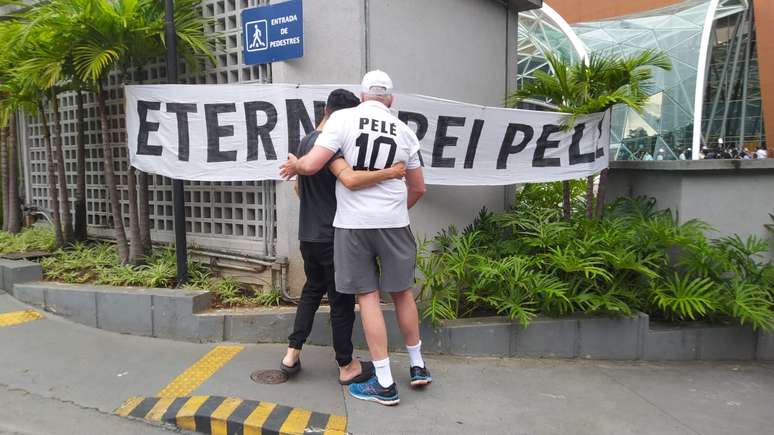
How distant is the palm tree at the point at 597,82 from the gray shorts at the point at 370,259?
2.64 m

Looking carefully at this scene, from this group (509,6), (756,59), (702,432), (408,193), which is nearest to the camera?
(702,432)

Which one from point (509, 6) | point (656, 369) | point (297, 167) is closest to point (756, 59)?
point (509, 6)

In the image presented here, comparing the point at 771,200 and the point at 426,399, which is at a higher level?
the point at 771,200

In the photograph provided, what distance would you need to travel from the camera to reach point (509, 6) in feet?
21.4

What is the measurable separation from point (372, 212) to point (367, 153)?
358 mm

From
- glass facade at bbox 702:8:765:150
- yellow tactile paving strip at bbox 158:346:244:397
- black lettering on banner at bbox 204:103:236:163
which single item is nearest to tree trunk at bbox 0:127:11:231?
black lettering on banner at bbox 204:103:236:163

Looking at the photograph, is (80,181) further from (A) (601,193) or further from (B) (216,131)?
(A) (601,193)

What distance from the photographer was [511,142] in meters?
5.26

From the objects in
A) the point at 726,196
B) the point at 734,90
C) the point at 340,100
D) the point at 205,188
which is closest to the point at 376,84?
the point at 340,100

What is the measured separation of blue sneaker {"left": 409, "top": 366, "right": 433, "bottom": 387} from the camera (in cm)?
354

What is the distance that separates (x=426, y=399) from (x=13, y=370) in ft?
9.56

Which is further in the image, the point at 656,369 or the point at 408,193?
the point at 656,369

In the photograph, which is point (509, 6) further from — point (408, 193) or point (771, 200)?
point (408, 193)

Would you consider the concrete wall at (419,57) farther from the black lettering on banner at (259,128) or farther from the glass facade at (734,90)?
the glass facade at (734,90)
